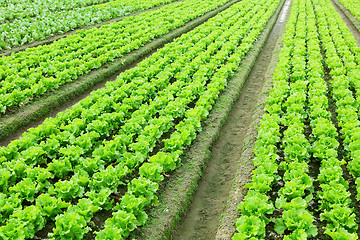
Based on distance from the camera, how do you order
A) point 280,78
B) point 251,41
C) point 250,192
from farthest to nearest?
point 251,41 → point 280,78 → point 250,192

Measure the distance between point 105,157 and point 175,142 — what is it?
84.7 inches

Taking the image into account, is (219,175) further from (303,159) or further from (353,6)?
(353,6)

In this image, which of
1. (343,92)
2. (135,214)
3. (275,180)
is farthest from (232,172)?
(343,92)

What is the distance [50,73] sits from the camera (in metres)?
13.3

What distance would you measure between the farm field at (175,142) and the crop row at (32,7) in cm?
383

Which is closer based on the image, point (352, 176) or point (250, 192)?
point (250, 192)

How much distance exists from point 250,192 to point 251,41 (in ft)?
46.6

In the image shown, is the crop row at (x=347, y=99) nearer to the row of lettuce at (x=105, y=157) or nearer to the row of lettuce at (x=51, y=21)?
the row of lettuce at (x=105, y=157)

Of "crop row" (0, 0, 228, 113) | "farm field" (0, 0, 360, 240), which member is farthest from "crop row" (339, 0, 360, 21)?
"crop row" (0, 0, 228, 113)

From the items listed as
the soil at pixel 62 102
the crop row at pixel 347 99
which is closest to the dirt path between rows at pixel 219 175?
the crop row at pixel 347 99

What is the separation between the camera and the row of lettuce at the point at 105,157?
19.8ft

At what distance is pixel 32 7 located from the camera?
23844 millimetres

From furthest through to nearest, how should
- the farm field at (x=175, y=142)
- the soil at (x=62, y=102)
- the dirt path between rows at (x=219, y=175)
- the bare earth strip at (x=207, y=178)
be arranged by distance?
the soil at (x=62, y=102), the dirt path between rows at (x=219, y=175), the bare earth strip at (x=207, y=178), the farm field at (x=175, y=142)

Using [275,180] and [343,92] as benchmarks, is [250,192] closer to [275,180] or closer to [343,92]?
[275,180]
